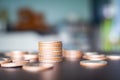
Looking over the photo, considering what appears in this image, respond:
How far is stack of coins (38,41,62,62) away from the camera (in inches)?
28.0

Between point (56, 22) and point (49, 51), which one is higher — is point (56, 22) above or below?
above

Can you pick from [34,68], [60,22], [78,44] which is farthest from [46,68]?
[60,22]

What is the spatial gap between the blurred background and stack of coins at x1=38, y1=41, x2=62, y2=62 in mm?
2617

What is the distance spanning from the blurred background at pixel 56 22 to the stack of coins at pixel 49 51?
8.59ft

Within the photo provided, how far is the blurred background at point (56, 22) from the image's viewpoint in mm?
3418

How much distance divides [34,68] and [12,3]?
334 centimetres

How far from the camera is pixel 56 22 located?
371 centimetres

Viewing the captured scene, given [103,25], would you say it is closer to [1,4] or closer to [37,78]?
[1,4]

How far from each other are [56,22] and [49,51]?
9.90 feet

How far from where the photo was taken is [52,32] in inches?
143

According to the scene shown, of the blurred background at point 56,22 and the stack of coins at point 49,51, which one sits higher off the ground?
the blurred background at point 56,22

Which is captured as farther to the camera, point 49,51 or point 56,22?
point 56,22

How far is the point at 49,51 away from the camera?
711 millimetres

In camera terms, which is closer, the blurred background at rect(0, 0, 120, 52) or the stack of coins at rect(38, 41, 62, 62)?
the stack of coins at rect(38, 41, 62, 62)
